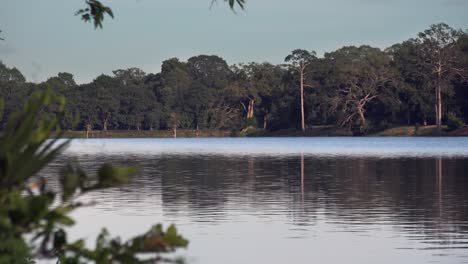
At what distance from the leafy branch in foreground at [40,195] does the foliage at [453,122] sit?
4140 inches

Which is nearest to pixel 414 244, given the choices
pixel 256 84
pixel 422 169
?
pixel 422 169

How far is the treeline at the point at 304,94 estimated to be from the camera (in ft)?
371

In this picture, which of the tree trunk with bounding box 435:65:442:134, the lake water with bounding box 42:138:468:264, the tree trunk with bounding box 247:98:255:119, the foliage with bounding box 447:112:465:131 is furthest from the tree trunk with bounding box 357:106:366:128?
the lake water with bounding box 42:138:468:264

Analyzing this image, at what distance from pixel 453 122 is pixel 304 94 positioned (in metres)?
26.2

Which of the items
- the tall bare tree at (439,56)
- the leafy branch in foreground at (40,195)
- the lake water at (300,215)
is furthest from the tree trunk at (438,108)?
the leafy branch in foreground at (40,195)

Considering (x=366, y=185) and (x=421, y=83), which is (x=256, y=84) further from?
(x=366, y=185)

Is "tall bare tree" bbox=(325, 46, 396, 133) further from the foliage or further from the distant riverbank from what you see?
the foliage

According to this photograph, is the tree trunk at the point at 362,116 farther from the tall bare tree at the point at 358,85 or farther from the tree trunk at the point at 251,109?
the tree trunk at the point at 251,109

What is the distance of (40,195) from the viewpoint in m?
3.18

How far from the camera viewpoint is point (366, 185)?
30.3 meters

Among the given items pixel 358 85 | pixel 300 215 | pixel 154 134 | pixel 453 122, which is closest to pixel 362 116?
pixel 358 85

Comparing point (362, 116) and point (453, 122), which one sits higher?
point (362, 116)

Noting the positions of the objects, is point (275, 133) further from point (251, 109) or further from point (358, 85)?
point (358, 85)

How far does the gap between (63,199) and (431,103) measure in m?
111
